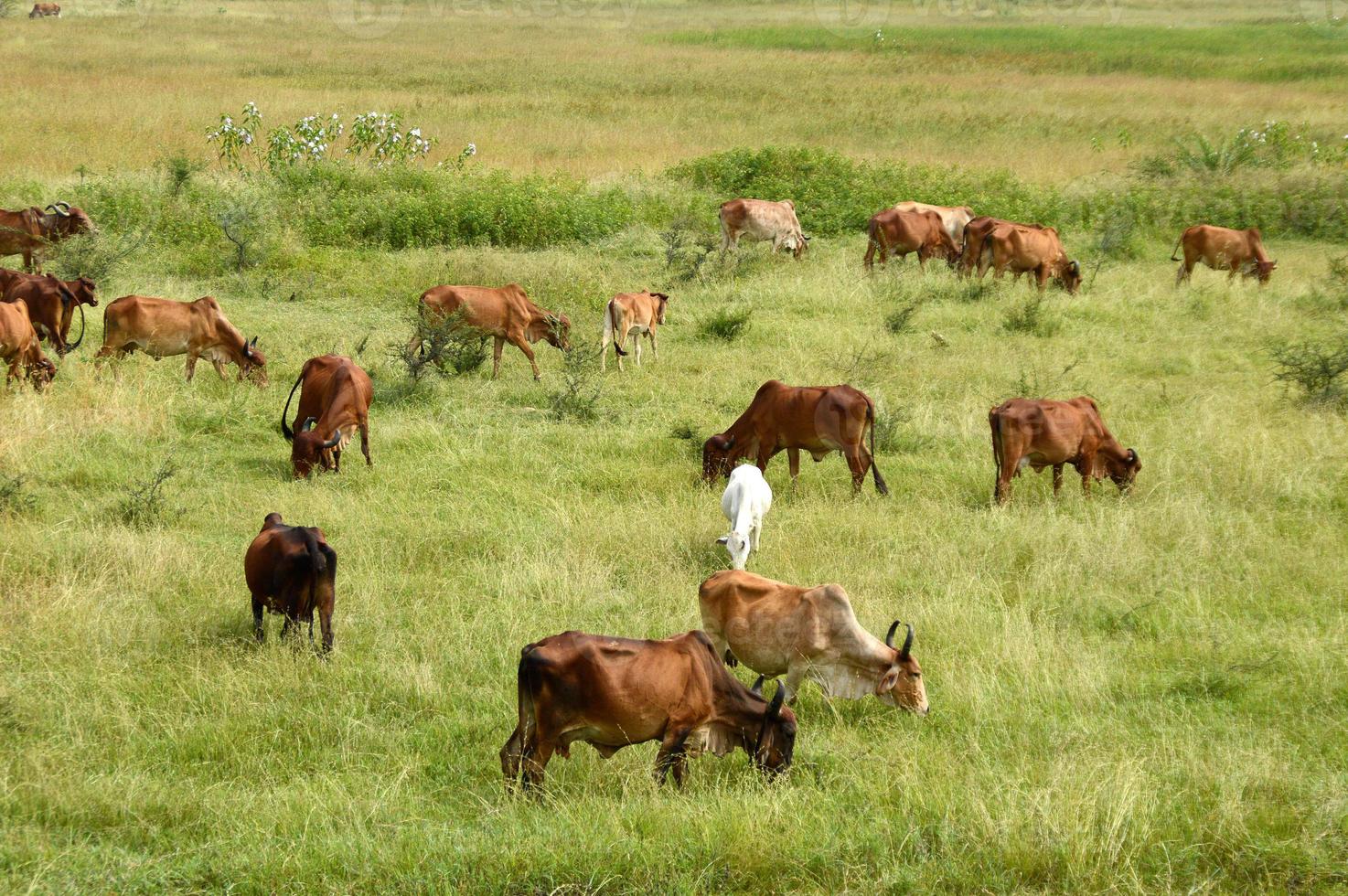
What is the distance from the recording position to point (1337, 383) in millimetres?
12914

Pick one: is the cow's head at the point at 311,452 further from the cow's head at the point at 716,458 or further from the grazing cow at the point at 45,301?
the grazing cow at the point at 45,301

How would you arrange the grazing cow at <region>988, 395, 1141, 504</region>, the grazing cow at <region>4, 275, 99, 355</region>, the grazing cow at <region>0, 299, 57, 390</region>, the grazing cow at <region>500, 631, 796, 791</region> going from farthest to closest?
1. the grazing cow at <region>4, 275, 99, 355</region>
2. the grazing cow at <region>0, 299, 57, 390</region>
3. the grazing cow at <region>988, 395, 1141, 504</region>
4. the grazing cow at <region>500, 631, 796, 791</region>

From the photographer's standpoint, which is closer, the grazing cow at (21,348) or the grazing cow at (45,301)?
the grazing cow at (21,348)

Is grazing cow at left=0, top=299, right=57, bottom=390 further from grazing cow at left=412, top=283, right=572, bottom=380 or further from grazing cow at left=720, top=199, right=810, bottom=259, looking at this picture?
grazing cow at left=720, top=199, right=810, bottom=259

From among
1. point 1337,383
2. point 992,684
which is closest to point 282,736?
point 992,684

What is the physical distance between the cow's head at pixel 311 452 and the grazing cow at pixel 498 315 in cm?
345

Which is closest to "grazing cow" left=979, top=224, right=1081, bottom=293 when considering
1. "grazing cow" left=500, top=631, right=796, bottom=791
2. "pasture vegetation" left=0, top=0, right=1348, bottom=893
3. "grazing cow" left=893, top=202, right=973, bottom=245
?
"pasture vegetation" left=0, top=0, right=1348, bottom=893

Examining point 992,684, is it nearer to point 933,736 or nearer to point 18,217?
point 933,736

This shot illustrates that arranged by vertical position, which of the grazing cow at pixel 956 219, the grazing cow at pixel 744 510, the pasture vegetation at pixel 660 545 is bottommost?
the pasture vegetation at pixel 660 545

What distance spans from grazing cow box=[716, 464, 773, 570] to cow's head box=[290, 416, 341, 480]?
340 centimetres

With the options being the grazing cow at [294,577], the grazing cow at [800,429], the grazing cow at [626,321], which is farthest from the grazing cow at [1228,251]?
the grazing cow at [294,577]

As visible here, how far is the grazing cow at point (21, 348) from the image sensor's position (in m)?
11.8

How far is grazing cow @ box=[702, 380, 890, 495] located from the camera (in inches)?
402

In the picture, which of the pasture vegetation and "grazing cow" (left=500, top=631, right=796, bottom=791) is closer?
the pasture vegetation
